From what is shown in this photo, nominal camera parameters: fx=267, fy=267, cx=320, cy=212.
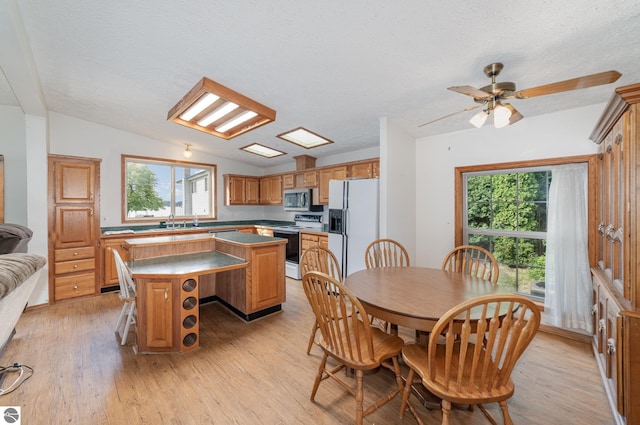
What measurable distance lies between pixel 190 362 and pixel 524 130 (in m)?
4.16

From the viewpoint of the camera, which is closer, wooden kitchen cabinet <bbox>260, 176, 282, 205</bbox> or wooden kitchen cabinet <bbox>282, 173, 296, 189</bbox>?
wooden kitchen cabinet <bbox>282, 173, 296, 189</bbox>

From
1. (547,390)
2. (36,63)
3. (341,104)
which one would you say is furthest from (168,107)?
(547,390)

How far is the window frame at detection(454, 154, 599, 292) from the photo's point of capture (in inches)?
104

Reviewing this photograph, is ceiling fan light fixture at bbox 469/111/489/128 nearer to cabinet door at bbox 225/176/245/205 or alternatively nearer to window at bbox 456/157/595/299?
window at bbox 456/157/595/299

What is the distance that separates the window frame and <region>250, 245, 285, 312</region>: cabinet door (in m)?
2.36

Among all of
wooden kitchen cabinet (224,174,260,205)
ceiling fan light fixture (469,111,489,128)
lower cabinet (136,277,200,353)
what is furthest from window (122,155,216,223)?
ceiling fan light fixture (469,111,489,128)

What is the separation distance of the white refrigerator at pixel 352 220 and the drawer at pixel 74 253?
11.8 feet

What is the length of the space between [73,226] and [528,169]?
6087mm

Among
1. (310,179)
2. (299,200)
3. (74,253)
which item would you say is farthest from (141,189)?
(310,179)

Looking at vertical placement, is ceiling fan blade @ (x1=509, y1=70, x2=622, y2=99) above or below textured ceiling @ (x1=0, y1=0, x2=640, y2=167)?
below

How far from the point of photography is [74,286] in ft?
12.5

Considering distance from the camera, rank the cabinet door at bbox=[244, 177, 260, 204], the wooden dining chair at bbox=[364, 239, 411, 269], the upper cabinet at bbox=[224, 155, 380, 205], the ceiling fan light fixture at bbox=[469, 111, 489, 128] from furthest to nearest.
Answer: the cabinet door at bbox=[244, 177, 260, 204] < the upper cabinet at bbox=[224, 155, 380, 205] < the wooden dining chair at bbox=[364, 239, 411, 269] < the ceiling fan light fixture at bbox=[469, 111, 489, 128]

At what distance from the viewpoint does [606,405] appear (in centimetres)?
182

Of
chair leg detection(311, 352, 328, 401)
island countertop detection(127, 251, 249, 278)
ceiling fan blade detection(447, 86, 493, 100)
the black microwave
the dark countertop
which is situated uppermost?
ceiling fan blade detection(447, 86, 493, 100)
